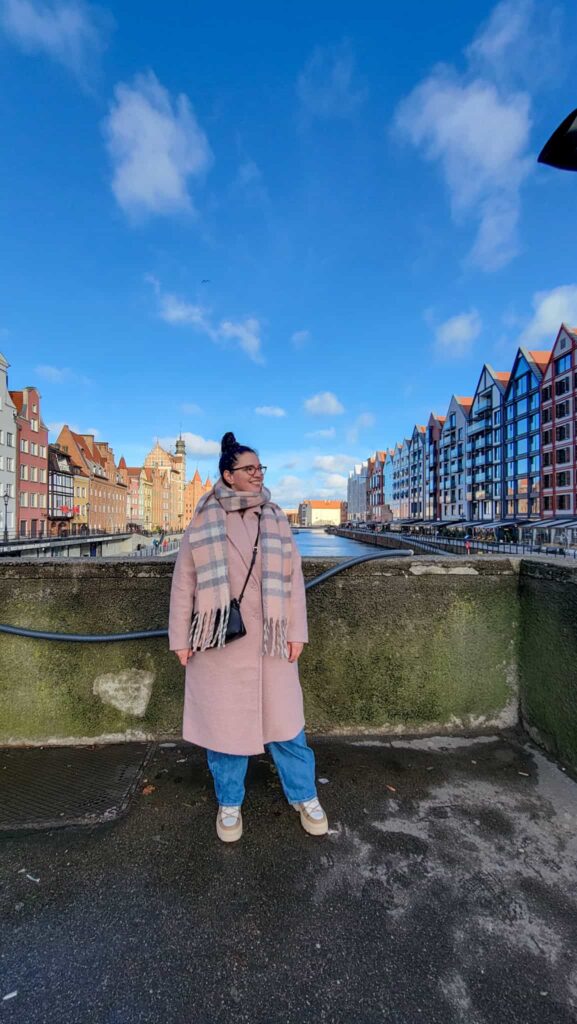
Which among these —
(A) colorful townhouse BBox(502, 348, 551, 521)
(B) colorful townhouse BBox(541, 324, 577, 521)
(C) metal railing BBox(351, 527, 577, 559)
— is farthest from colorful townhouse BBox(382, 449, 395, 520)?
(B) colorful townhouse BBox(541, 324, 577, 521)

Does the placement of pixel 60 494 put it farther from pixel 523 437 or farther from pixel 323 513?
pixel 323 513

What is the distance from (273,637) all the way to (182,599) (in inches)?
17.7

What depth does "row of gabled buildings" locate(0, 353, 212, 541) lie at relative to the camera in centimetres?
4041

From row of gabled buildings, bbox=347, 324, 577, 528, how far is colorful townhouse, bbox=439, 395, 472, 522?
0.16m

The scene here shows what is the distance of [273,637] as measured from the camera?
2.03m

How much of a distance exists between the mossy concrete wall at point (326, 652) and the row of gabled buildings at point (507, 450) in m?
34.9

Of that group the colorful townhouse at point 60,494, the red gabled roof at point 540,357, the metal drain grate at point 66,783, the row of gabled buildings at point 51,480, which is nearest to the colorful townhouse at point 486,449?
the red gabled roof at point 540,357

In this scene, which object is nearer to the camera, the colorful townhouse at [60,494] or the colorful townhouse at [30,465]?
the colorful townhouse at [30,465]

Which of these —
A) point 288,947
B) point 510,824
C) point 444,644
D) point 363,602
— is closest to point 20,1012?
point 288,947

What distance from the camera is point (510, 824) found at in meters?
2.12

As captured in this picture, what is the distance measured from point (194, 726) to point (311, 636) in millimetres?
1059

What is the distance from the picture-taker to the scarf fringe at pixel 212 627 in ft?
6.46

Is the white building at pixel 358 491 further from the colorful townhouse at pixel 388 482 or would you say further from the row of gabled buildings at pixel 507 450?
the row of gabled buildings at pixel 507 450

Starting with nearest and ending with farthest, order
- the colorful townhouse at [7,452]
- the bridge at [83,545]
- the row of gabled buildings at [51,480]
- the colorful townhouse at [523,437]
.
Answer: the bridge at [83,545] → the colorful townhouse at [7,452] → the row of gabled buildings at [51,480] → the colorful townhouse at [523,437]
